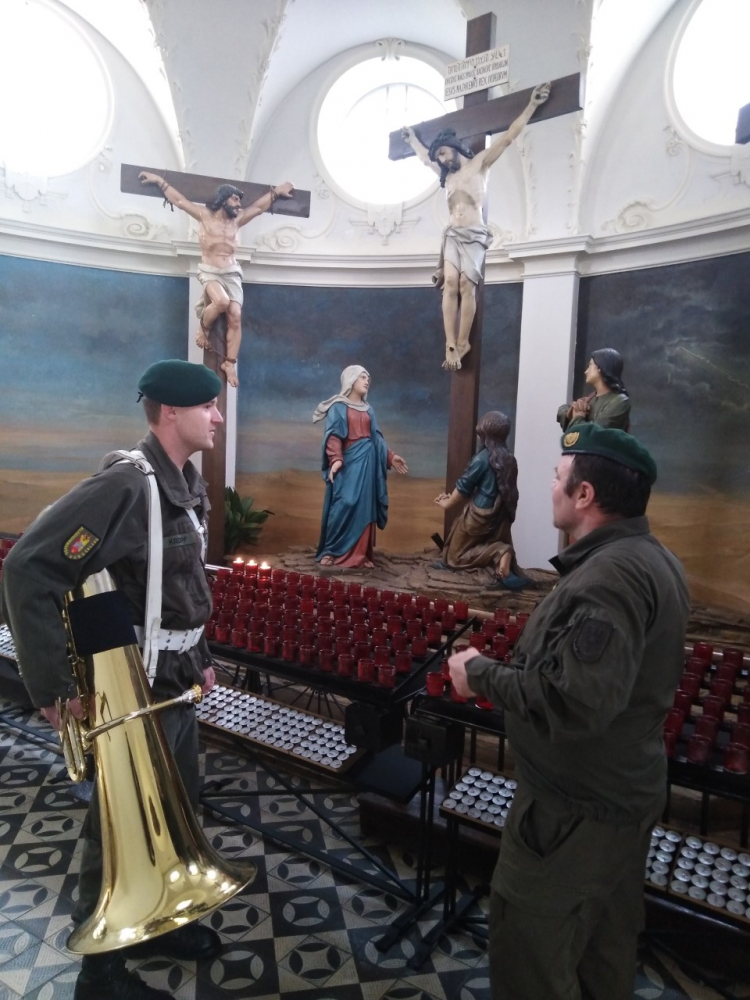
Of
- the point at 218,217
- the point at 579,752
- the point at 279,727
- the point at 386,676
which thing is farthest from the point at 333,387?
the point at 579,752

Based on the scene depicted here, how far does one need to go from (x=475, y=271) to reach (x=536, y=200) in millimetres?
2327

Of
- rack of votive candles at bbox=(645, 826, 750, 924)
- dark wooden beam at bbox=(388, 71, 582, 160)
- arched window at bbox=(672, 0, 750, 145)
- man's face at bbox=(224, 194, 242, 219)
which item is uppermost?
arched window at bbox=(672, 0, 750, 145)

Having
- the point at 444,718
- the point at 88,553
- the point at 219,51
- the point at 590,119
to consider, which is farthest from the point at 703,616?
the point at 219,51

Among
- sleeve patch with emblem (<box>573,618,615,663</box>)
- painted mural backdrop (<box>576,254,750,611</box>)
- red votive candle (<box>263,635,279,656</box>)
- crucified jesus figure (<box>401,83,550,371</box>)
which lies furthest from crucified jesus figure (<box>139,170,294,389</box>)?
sleeve patch with emblem (<box>573,618,615,663</box>)

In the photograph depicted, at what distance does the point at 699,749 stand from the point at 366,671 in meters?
1.19

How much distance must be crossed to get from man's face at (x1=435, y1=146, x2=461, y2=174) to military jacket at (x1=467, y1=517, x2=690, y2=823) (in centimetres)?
522

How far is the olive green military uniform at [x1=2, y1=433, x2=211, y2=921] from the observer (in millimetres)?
1823

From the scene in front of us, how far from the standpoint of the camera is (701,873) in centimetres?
239

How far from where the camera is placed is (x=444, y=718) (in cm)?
248

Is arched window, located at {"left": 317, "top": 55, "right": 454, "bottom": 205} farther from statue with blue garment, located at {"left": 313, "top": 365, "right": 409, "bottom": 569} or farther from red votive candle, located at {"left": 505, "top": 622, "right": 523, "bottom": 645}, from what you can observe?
red votive candle, located at {"left": 505, "top": 622, "right": 523, "bottom": 645}

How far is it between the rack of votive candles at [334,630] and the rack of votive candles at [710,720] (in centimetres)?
94

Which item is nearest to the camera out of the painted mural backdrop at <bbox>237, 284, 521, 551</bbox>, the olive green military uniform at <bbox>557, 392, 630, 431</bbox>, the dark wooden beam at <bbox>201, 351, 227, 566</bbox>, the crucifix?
the olive green military uniform at <bbox>557, 392, 630, 431</bbox>

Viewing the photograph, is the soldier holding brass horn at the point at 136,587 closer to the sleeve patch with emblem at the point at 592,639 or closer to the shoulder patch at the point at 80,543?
the shoulder patch at the point at 80,543

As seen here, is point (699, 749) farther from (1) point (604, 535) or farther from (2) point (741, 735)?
(1) point (604, 535)
